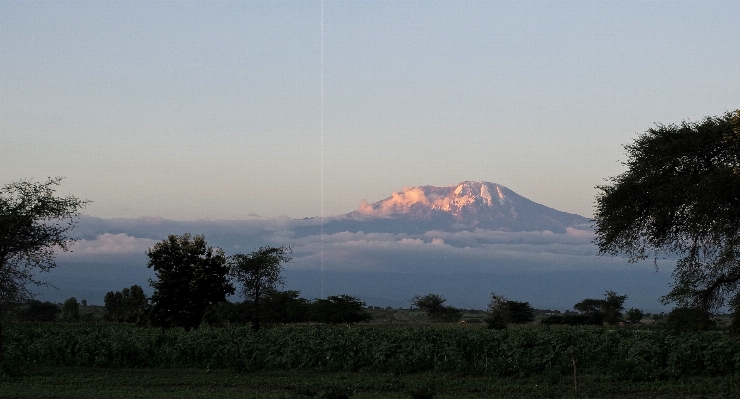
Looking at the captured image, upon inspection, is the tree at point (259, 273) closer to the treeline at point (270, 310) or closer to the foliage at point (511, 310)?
the treeline at point (270, 310)

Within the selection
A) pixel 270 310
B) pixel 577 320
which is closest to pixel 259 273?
pixel 270 310

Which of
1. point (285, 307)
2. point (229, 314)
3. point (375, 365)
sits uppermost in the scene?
point (285, 307)

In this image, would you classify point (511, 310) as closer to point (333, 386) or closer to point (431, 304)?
point (431, 304)

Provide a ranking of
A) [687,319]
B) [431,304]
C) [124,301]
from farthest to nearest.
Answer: [431,304] < [124,301] < [687,319]

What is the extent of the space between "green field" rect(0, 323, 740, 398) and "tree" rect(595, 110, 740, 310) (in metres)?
3.10

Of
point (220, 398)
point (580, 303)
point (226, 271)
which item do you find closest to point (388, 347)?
point (220, 398)

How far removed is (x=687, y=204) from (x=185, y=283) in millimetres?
48768

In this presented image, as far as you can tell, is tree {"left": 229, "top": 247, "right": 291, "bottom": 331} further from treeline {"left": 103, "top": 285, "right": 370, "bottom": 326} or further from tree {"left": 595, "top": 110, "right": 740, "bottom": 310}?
tree {"left": 595, "top": 110, "right": 740, "bottom": 310}

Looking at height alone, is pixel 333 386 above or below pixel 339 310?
below

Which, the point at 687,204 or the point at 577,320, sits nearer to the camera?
the point at 687,204

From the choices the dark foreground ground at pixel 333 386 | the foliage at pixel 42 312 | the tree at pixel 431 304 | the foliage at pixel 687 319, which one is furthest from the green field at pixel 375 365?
the foliage at pixel 42 312

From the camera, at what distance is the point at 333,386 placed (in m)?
28.7

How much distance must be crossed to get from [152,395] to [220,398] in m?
2.72

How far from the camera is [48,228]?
35.2 m
